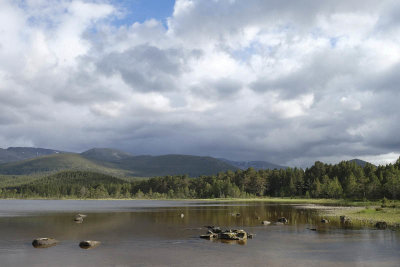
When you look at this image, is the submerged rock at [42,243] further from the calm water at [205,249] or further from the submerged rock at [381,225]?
the submerged rock at [381,225]

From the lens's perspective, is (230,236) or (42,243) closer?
(42,243)

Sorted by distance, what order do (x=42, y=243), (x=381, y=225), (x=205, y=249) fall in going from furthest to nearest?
(x=381, y=225) → (x=42, y=243) → (x=205, y=249)

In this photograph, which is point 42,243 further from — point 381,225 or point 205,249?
point 381,225

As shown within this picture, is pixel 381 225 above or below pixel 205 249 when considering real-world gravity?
above

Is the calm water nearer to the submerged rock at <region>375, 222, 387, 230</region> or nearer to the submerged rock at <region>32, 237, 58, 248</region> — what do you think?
the submerged rock at <region>32, 237, 58, 248</region>

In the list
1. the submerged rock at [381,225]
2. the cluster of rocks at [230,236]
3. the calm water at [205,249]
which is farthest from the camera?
the submerged rock at [381,225]

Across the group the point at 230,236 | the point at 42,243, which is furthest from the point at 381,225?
the point at 42,243

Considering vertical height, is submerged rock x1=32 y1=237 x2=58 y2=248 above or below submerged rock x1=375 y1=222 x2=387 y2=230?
below

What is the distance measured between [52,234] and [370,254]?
50483 millimetres

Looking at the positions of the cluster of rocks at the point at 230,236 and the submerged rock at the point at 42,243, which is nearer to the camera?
the submerged rock at the point at 42,243

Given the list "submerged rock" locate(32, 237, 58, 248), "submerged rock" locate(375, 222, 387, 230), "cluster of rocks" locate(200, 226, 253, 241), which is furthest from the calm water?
"submerged rock" locate(375, 222, 387, 230)

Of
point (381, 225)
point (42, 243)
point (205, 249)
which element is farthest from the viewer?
point (381, 225)

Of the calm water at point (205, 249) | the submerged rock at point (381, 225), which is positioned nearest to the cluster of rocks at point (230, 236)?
the calm water at point (205, 249)

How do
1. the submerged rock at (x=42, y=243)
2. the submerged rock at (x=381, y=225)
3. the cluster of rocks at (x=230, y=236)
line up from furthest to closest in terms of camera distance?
1. the submerged rock at (x=381, y=225)
2. the cluster of rocks at (x=230, y=236)
3. the submerged rock at (x=42, y=243)
